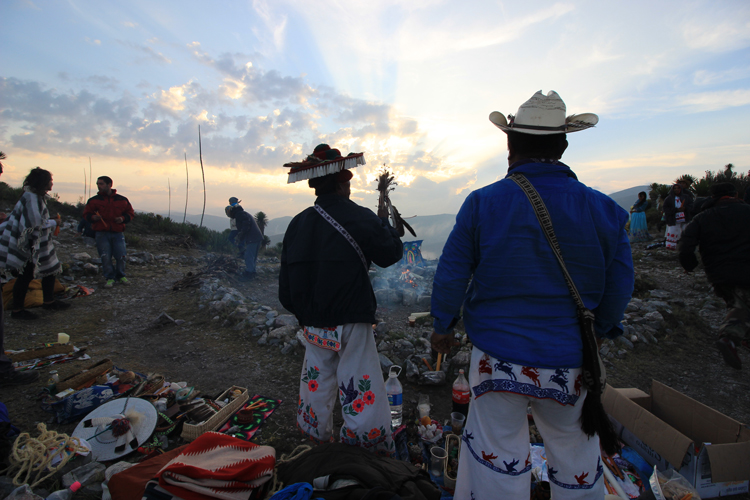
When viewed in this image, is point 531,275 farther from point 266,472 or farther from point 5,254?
point 5,254

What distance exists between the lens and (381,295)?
761cm

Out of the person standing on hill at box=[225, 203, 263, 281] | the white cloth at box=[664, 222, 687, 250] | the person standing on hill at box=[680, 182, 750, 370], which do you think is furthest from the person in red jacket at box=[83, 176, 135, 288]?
the white cloth at box=[664, 222, 687, 250]

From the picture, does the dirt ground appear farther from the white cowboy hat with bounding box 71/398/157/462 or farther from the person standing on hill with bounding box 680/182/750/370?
the person standing on hill with bounding box 680/182/750/370

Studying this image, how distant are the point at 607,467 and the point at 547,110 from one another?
94.4 inches

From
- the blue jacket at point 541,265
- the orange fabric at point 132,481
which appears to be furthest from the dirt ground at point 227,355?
the blue jacket at point 541,265

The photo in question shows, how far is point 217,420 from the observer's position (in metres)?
2.97

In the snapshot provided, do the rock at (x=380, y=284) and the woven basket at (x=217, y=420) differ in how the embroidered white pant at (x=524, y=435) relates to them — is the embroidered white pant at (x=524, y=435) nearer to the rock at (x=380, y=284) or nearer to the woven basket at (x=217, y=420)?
the woven basket at (x=217, y=420)

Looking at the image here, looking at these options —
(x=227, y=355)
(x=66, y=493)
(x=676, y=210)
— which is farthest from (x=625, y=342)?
(x=676, y=210)

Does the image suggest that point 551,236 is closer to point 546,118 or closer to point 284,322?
point 546,118

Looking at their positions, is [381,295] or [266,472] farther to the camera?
[381,295]

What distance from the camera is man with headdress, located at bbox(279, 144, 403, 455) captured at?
84.9 inches

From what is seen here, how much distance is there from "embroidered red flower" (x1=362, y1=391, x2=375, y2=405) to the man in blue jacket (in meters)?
0.68

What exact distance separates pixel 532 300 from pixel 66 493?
3.03 m

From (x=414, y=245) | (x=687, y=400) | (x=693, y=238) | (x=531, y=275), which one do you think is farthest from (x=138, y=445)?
(x=414, y=245)
